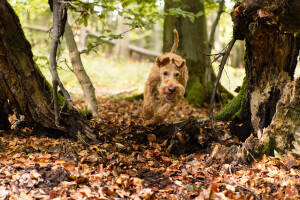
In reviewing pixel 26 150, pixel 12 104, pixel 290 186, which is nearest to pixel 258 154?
pixel 290 186

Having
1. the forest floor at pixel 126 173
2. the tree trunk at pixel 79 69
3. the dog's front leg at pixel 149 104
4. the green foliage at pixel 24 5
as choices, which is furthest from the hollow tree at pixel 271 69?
the green foliage at pixel 24 5

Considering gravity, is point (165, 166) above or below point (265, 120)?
below

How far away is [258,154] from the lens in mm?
3488

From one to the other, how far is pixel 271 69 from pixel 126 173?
2.61 m

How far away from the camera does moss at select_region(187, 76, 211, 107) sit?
7652 millimetres

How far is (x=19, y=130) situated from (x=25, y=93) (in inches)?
30.8

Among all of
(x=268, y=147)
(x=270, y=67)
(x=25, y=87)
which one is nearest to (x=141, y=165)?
(x=268, y=147)

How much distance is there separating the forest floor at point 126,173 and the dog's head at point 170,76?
103 centimetres

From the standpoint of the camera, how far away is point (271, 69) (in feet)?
12.7

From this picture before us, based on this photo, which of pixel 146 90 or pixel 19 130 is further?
pixel 146 90

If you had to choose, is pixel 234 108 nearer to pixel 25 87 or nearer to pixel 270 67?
pixel 270 67

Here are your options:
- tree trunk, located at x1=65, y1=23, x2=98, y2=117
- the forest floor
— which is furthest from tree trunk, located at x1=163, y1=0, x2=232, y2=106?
the forest floor

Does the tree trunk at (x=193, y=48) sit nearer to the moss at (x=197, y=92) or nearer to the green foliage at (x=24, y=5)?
the moss at (x=197, y=92)

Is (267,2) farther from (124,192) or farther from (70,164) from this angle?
(70,164)
